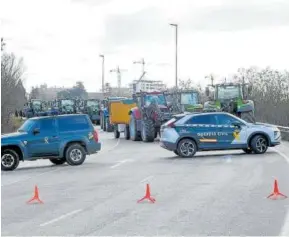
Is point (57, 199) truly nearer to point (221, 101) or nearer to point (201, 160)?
point (201, 160)

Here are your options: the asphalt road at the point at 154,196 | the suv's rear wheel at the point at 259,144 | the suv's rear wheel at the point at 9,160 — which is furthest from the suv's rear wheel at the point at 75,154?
the suv's rear wheel at the point at 259,144

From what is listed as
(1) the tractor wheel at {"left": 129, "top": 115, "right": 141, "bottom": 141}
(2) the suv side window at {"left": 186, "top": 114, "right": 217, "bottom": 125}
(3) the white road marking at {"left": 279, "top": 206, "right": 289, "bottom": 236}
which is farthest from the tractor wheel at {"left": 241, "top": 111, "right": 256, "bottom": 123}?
(3) the white road marking at {"left": 279, "top": 206, "right": 289, "bottom": 236}

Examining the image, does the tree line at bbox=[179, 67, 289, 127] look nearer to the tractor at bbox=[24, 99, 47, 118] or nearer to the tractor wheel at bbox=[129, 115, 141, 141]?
the tractor wheel at bbox=[129, 115, 141, 141]

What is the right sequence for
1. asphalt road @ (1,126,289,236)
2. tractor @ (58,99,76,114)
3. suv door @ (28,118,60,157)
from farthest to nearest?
tractor @ (58,99,76,114) < suv door @ (28,118,60,157) < asphalt road @ (1,126,289,236)

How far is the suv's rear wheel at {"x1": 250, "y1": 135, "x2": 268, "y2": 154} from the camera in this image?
25953 millimetres

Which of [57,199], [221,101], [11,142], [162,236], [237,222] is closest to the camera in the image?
[162,236]

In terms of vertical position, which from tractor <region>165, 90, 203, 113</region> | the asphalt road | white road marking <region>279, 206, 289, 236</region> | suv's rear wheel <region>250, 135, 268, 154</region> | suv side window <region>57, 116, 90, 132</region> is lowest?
the asphalt road

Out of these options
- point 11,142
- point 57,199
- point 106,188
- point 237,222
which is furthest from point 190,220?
point 11,142

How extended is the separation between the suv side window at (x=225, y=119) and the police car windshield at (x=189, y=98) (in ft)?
36.5

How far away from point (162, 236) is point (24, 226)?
2507mm

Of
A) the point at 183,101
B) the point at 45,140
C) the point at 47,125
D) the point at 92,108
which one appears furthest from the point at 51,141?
the point at 92,108

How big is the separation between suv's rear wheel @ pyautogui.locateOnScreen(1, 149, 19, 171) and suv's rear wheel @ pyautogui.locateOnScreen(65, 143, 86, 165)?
71.6 inches

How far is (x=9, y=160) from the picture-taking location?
2328cm

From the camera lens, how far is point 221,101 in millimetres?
38031
